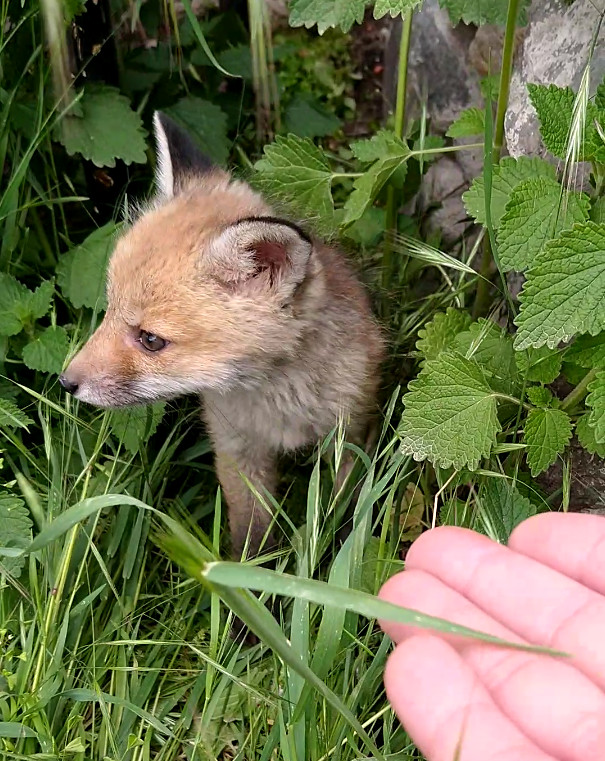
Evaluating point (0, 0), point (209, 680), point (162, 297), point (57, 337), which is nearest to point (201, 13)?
point (0, 0)

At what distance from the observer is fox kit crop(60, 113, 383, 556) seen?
1779 mm

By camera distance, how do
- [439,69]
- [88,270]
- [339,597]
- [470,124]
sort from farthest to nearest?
[439,69] < [88,270] < [470,124] < [339,597]

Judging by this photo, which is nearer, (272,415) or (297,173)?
(272,415)

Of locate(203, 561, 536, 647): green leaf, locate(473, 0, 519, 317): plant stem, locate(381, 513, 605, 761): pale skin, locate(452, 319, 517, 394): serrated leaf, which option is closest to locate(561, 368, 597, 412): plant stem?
locate(452, 319, 517, 394): serrated leaf

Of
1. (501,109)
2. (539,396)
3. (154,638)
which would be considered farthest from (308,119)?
(154,638)

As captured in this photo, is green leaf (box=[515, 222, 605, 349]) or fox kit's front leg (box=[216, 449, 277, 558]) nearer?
green leaf (box=[515, 222, 605, 349])

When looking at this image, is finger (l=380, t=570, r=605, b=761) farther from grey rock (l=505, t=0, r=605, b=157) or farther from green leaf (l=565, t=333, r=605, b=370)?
grey rock (l=505, t=0, r=605, b=157)

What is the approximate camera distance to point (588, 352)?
1668 mm

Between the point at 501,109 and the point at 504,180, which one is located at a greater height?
the point at 501,109

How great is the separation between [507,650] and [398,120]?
164 centimetres

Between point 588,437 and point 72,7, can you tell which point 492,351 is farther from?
point 72,7

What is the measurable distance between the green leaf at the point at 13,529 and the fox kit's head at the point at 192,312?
1.34ft

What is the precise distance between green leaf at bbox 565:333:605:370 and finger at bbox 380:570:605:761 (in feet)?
2.06

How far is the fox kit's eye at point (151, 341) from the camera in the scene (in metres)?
1.81
